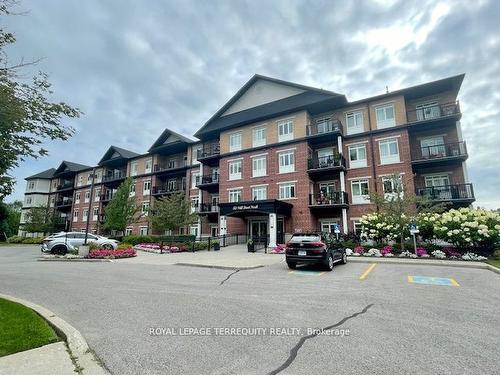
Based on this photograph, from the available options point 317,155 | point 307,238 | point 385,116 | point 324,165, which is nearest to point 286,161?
point 317,155

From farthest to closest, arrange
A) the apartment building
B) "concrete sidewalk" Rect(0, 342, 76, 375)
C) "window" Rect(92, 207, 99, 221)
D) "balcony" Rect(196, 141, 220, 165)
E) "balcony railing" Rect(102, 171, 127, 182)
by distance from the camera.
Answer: "window" Rect(92, 207, 99, 221) < "balcony railing" Rect(102, 171, 127, 182) < "balcony" Rect(196, 141, 220, 165) < the apartment building < "concrete sidewalk" Rect(0, 342, 76, 375)

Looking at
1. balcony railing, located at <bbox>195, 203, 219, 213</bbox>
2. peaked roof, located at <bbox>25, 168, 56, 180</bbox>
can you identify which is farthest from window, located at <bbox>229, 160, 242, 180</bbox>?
peaked roof, located at <bbox>25, 168, 56, 180</bbox>

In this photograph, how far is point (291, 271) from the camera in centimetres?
1184

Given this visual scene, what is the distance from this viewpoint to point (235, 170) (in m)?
31.1

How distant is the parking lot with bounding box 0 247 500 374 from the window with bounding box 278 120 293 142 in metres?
20.2

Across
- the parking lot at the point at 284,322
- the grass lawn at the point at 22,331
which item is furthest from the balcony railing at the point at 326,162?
the grass lawn at the point at 22,331

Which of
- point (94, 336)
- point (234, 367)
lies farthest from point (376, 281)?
point (94, 336)

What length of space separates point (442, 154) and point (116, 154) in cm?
4437

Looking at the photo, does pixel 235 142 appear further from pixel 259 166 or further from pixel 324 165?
pixel 324 165

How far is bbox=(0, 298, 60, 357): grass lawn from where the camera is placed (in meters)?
3.92

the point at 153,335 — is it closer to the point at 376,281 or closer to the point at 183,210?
the point at 376,281

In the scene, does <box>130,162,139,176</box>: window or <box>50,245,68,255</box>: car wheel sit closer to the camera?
<box>50,245,68,255</box>: car wheel

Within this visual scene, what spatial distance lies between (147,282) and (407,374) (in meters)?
8.36

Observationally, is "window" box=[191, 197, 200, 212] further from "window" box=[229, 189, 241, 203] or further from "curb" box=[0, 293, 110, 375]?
"curb" box=[0, 293, 110, 375]
